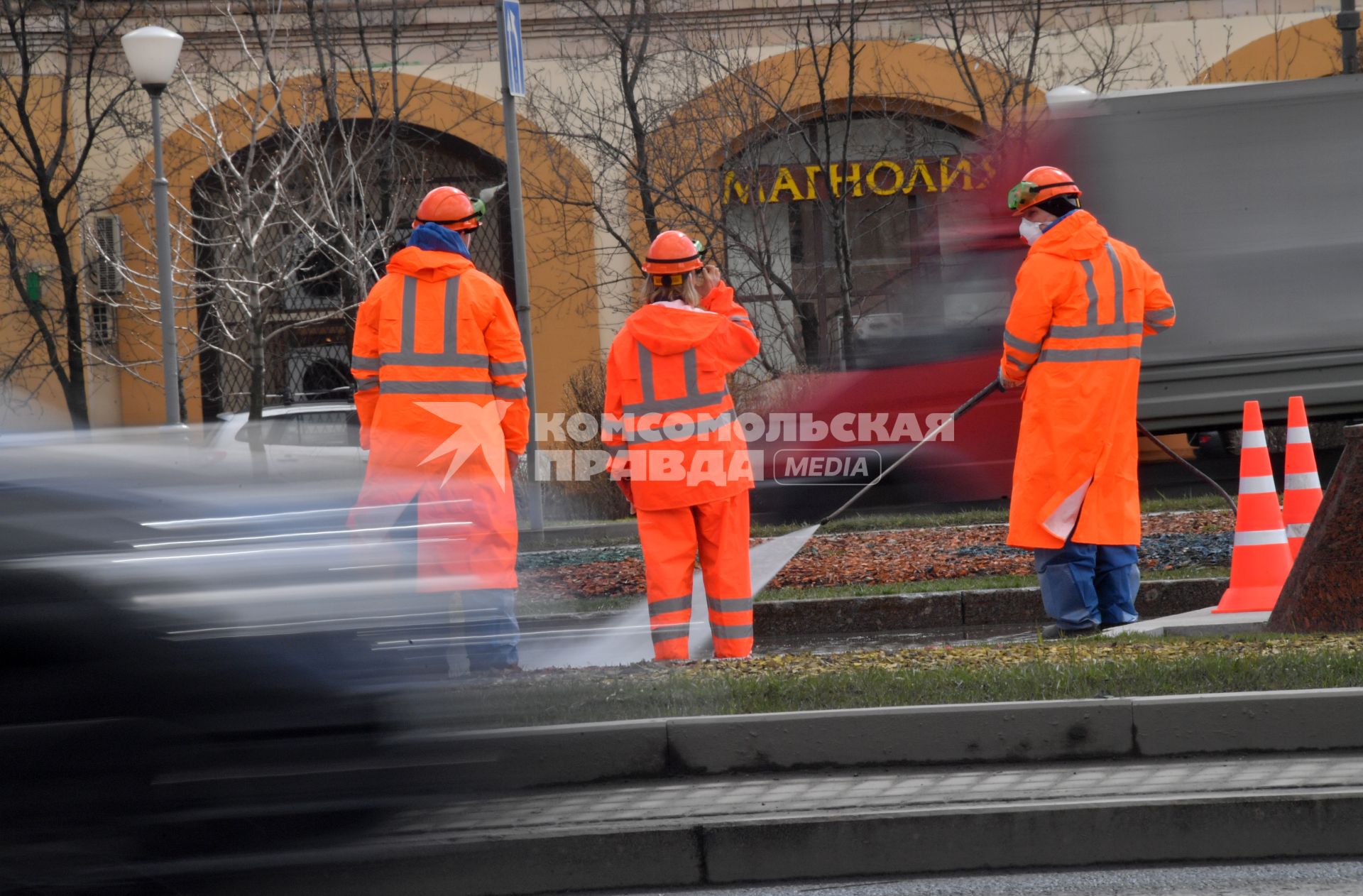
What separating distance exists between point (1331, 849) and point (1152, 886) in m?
0.55

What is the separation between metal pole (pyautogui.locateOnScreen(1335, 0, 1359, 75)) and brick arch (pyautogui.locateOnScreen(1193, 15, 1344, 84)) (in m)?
4.45

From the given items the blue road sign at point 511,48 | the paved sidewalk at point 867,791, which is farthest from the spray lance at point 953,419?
the blue road sign at point 511,48

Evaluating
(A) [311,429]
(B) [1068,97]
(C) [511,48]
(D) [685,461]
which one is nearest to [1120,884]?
(D) [685,461]

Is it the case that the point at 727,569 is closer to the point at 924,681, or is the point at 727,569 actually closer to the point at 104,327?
the point at 924,681

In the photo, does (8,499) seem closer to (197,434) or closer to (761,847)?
(197,434)

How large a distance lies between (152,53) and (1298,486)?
404 inches

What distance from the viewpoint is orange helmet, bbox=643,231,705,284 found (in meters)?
6.50

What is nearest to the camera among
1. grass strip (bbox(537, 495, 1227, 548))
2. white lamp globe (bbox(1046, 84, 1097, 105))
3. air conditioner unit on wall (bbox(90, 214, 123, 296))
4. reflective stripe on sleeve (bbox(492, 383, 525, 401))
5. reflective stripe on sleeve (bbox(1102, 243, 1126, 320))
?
reflective stripe on sleeve (bbox(492, 383, 525, 401))

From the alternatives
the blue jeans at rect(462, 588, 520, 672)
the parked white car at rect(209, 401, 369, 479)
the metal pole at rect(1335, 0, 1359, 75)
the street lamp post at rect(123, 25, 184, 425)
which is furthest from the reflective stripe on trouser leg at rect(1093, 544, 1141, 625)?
the street lamp post at rect(123, 25, 184, 425)

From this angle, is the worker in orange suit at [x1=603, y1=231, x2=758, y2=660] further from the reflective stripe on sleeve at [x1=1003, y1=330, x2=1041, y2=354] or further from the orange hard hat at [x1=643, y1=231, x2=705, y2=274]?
the reflective stripe on sleeve at [x1=1003, y1=330, x2=1041, y2=354]

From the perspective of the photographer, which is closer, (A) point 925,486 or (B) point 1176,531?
(B) point 1176,531

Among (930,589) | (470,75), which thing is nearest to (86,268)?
(470,75)

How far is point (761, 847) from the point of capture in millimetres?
4312

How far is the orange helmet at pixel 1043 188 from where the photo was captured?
6.98 metres
